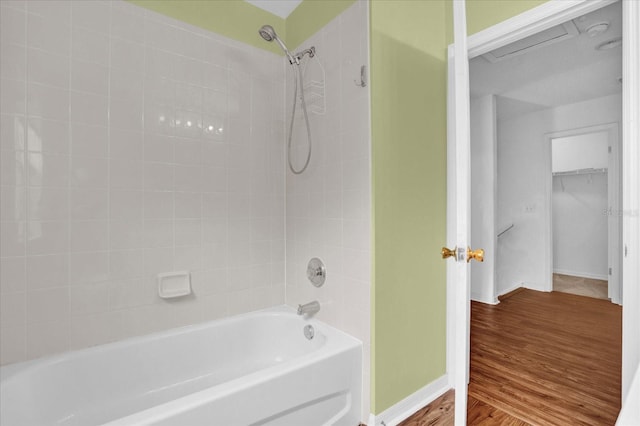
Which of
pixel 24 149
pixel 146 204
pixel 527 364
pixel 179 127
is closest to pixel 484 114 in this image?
pixel 527 364

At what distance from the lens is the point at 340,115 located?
1718 mm

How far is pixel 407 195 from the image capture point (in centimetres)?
170

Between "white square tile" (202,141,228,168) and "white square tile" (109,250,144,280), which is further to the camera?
"white square tile" (202,141,228,168)

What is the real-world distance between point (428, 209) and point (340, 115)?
2.52ft

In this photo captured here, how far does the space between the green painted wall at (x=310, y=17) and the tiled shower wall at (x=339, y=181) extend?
46 millimetres

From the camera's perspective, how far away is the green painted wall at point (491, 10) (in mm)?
1568

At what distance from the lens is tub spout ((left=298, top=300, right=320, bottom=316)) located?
180cm

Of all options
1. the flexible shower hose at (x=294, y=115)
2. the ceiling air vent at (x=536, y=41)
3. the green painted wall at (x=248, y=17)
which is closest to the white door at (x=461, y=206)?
the green painted wall at (x=248, y=17)

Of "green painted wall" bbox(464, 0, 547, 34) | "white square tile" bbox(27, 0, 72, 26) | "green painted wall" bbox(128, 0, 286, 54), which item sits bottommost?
"white square tile" bbox(27, 0, 72, 26)

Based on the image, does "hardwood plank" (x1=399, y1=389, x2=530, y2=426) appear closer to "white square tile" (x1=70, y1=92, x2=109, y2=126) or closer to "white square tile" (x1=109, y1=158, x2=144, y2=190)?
"white square tile" (x1=109, y1=158, x2=144, y2=190)

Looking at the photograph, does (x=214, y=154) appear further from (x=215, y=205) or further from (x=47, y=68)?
(x=47, y=68)

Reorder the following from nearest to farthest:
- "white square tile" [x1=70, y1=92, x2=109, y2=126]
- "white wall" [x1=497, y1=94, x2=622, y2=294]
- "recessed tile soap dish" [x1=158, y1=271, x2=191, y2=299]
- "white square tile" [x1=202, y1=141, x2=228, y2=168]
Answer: "white square tile" [x1=70, y1=92, x2=109, y2=126]
"recessed tile soap dish" [x1=158, y1=271, x2=191, y2=299]
"white square tile" [x1=202, y1=141, x2=228, y2=168]
"white wall" [x1=497, y1=94, x2=622, y2=294]

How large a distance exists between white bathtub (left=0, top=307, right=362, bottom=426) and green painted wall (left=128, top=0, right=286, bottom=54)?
1.84 metres

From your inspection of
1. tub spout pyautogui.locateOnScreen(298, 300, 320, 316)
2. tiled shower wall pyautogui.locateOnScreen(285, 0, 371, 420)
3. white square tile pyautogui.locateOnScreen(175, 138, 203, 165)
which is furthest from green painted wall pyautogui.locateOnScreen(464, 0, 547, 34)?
tub spout pyautogui.locateOnScreen(298, 300, 320, 316)
